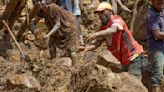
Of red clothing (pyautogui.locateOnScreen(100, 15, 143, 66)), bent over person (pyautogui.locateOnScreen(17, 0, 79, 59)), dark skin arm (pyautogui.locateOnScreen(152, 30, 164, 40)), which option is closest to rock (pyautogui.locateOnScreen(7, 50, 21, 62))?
bent over person (pyautogui.locateOnScreen(17, 0, 79, 59))

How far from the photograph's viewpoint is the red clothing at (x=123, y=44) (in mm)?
7148

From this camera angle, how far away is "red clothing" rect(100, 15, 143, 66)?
715 cm

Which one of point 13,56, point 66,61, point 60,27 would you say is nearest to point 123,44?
point 66,61

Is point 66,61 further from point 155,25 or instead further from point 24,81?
point 155,25

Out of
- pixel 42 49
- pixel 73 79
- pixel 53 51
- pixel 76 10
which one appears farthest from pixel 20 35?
pixel 73 79

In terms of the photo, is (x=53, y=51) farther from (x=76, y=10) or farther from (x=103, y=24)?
(x=103, y=24)

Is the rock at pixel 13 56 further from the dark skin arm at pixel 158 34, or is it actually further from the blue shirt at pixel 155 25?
the dark skin arm at pixel 158 34

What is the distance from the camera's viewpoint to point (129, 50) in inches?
285

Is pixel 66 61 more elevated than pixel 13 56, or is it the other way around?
pixel 66 61

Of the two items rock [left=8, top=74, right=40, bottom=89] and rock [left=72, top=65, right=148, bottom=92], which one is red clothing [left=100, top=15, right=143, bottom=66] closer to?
rock [left=72, top=65, right=148, bottom=92]

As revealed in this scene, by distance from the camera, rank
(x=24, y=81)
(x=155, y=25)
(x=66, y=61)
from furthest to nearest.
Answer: (x=66, y=61)
(x=24, y=81)
(x=155, y=25)

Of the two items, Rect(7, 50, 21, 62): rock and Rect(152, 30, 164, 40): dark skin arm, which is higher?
Rect(152, 30, 164, 40): dark skin arm

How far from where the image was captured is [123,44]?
726cm

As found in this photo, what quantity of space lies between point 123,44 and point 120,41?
2.3 inches
